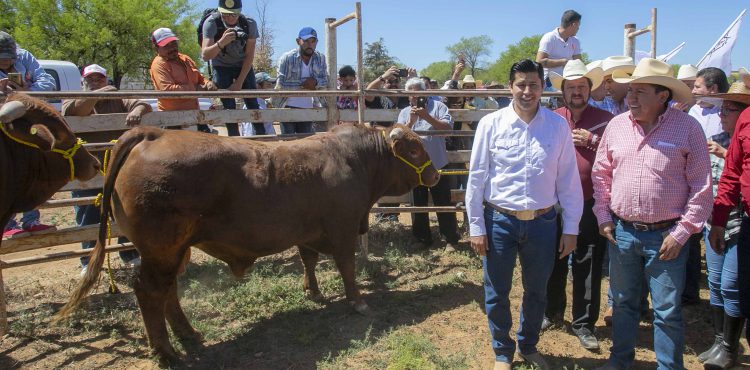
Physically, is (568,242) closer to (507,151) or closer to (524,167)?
(524,167)

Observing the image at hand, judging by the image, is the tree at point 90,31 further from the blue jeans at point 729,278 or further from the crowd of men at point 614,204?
the blue jeans at point 729,278

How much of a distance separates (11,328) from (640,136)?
5.05 m

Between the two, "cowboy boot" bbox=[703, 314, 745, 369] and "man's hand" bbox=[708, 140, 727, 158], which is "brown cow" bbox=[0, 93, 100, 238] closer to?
"man's hand" bbox=[708, 140, 727, 158]

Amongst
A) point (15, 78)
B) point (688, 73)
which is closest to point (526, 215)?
point (688, 73)

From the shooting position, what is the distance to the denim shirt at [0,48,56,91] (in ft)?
17.7

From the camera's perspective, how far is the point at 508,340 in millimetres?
3832

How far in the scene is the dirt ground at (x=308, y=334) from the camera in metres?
4.23

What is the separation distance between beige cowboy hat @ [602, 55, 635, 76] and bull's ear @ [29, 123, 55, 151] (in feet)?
13.4

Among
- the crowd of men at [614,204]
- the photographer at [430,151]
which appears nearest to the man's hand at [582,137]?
the crowd of men at [614,204]

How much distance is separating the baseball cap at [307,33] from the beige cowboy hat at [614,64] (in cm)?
368

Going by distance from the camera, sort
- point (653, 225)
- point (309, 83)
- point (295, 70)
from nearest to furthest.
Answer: point (653, 225) → point (309, 83) → point (295, 70)

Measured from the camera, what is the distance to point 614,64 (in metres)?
4.43

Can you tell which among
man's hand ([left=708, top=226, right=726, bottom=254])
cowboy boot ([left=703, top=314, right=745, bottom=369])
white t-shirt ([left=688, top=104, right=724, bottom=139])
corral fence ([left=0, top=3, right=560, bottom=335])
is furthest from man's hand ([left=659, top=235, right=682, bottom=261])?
corral fence ([left=0, top=3, right=560, bottom=335])

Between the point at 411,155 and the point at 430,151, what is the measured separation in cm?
109
